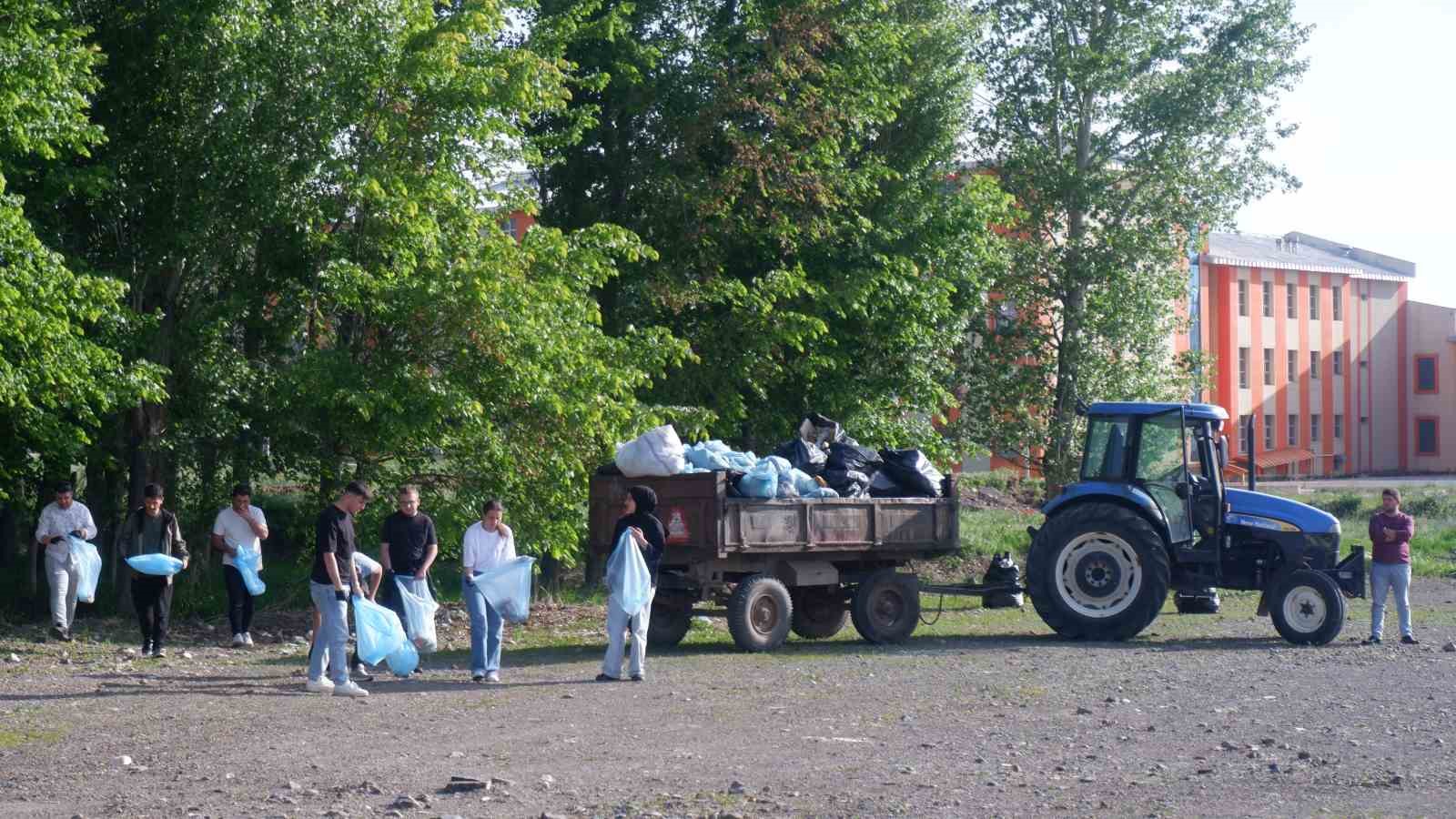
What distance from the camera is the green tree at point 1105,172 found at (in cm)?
3300

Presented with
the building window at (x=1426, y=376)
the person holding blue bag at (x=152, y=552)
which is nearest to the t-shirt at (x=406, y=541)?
the person holding blue bag at (x=152, y=552)

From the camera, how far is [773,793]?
28.5 ft

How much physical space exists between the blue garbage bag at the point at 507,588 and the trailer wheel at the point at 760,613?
2674mm

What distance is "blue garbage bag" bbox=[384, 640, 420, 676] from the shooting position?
13281 mm

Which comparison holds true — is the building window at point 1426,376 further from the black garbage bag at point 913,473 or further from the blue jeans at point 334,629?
the blue jeans at point 334,629

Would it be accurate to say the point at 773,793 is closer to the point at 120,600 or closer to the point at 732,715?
the point at 732,715

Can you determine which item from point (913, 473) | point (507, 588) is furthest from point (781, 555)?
point (507, 588)

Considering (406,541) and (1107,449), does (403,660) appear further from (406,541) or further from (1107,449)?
(1107,449)

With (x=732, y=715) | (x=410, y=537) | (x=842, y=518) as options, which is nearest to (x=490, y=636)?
(x=410, y=537)

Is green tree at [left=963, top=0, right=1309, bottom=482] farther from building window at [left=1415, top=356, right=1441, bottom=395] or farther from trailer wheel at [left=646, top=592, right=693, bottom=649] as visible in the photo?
building window at [left=1415, top=356, right=1441, bottom=395]

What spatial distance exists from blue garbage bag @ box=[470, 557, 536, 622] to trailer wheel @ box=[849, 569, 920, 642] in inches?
179

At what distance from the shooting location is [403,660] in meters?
13.4

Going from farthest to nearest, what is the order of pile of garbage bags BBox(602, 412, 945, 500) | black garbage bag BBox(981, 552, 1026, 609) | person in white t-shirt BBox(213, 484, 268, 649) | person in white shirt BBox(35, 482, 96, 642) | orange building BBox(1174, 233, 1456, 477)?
Result: orange building BBox(1174, 233, 1456, 477), black garbage bag BBox(981, 552, 1026, 609), person in white shirt BBox(35, 482, 96, 642), person in white t-shirt BBox(213, 484, 268, 649), pile of garbage bags BBox(602, 412, 945, 500)

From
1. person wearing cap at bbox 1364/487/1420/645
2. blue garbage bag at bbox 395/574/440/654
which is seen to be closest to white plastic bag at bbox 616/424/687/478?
blue garbage bag at bbox 395/574/440/654
